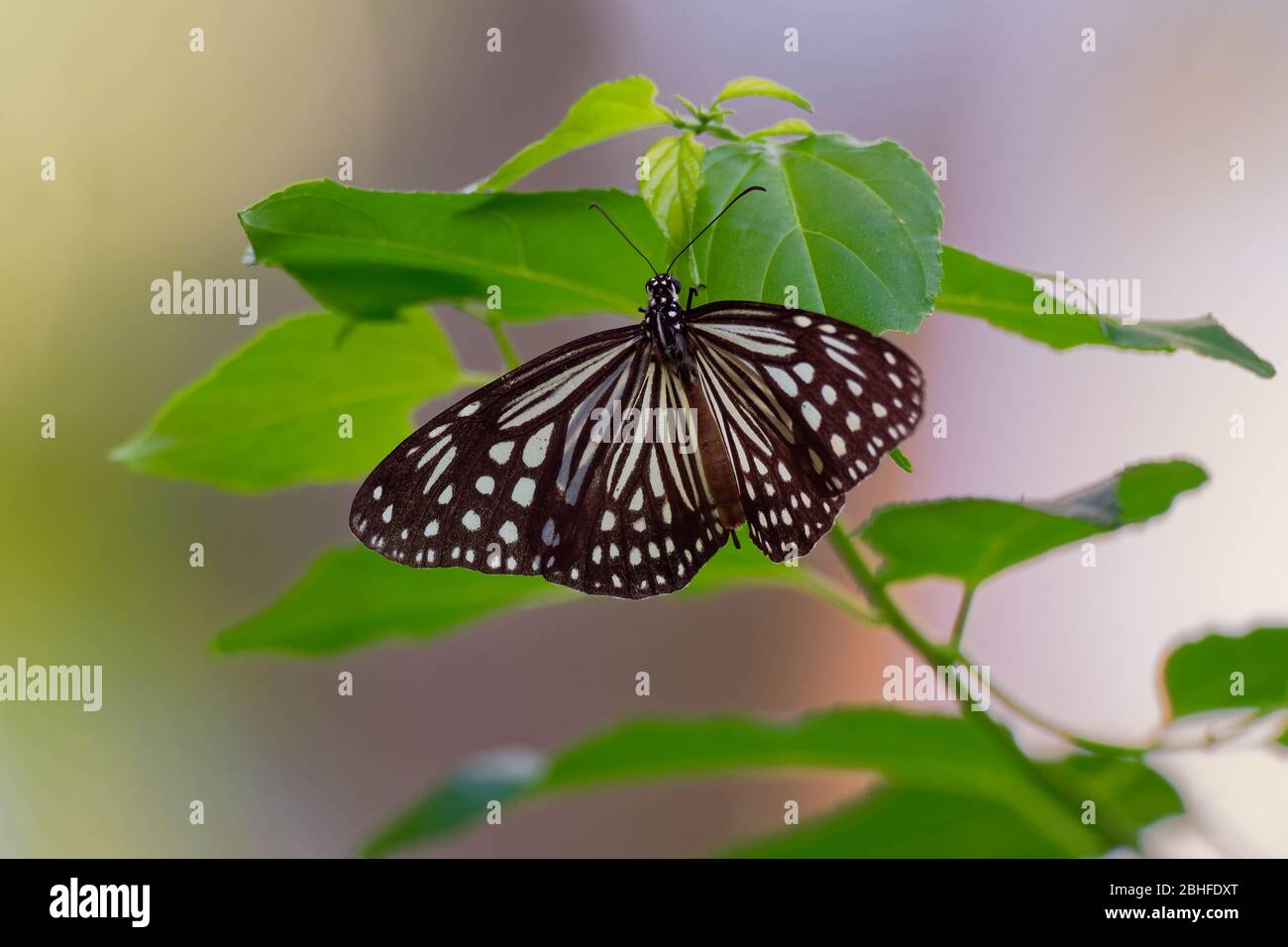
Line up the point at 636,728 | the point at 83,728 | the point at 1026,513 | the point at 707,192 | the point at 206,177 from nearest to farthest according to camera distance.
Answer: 1. the point at 707,192
2. the point at 1026,513
3. the point at 636,728
4. the point at 206,177
5. the point at 83,728

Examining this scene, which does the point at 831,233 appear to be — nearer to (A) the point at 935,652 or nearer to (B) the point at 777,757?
(A) the point at 935,652

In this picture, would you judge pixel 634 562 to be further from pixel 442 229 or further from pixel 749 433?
pixel 442 229

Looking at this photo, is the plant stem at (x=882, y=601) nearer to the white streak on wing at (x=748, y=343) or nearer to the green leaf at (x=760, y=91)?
the white streak on wing at (x=748, y=343)
